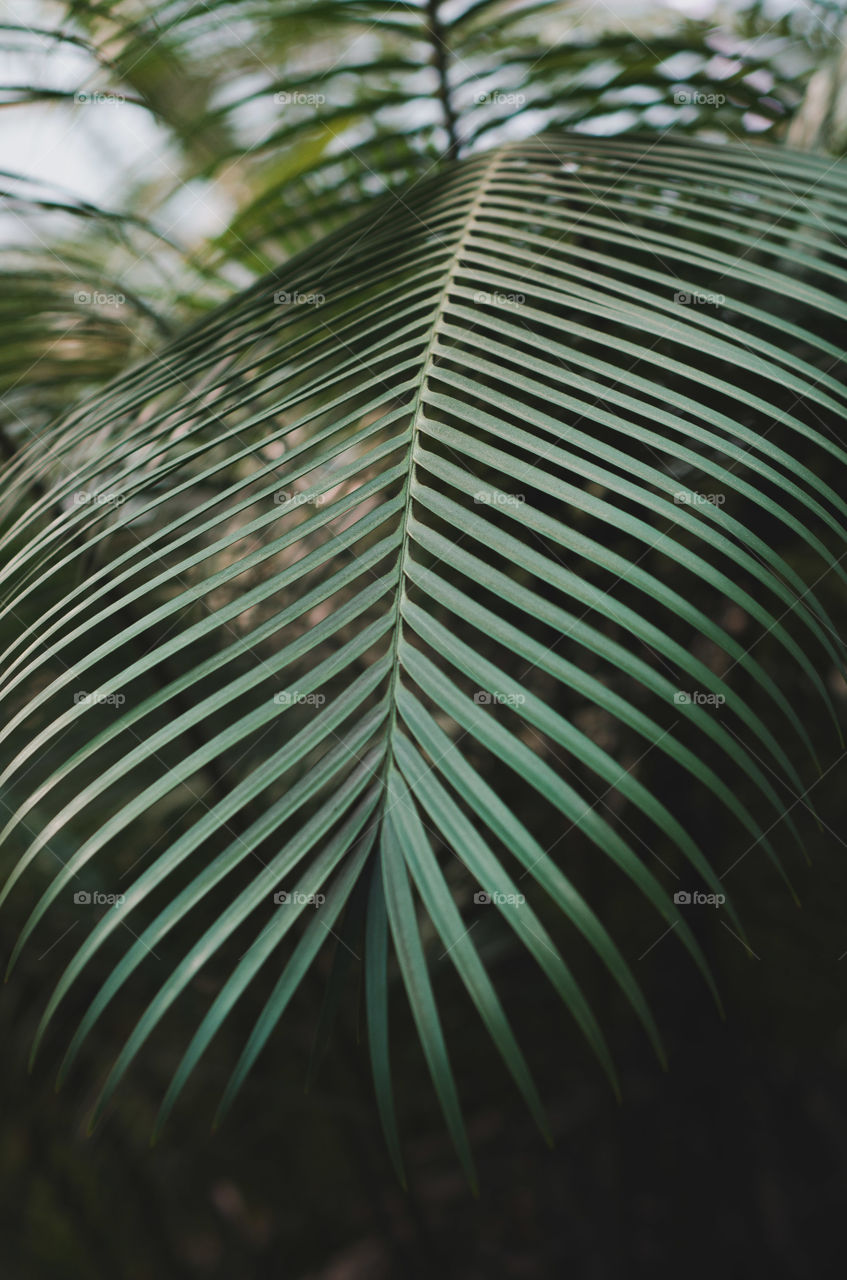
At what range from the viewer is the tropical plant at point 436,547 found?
0.85 feet

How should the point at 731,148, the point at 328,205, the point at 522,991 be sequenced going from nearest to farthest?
the point at 731,148 < the point at 328,205 < the point at 522,991

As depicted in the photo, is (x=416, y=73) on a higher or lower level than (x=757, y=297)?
higher

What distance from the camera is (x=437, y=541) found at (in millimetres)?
322

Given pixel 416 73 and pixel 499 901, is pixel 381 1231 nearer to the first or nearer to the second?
pixel 499 901

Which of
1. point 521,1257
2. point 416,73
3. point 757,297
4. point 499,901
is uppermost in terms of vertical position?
point 416,73

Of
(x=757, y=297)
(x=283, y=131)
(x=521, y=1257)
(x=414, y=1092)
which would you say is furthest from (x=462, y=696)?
(x=521, y=1257)

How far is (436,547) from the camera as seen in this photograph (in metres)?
0.32

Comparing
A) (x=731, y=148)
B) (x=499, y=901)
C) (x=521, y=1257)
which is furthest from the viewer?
(x=521, y=1257)

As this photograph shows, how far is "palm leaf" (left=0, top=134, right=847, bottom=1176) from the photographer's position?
0.85 feet

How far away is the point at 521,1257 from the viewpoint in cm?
126

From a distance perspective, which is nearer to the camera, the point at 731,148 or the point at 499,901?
the point at 499,901

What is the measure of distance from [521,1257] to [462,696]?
1.37m

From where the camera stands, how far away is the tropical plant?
26cm

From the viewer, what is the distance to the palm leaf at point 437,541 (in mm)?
258
